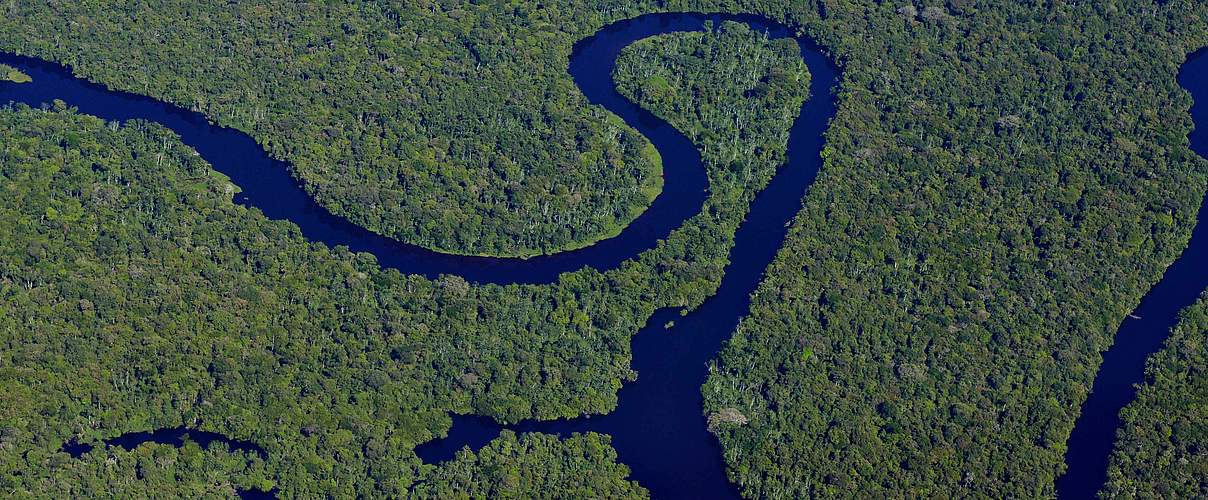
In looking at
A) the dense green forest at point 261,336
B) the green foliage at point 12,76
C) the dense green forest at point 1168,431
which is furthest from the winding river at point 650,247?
the dense green forest at point 261,336

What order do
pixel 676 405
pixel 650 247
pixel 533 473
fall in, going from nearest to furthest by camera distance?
pixel 533 473
pixel 676 405
pixel 650 247

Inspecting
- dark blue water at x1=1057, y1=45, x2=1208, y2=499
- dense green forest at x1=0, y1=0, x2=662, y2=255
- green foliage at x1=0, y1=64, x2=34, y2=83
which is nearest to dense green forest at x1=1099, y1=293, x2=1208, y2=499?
dark blue water at x1=1057, y1=45, x2=1208, y2=499

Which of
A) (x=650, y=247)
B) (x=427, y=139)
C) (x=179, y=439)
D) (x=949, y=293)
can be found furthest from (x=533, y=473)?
(x=427, y=139)

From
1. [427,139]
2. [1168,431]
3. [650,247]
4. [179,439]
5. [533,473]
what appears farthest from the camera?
[427,139]

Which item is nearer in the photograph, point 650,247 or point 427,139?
point 650,247

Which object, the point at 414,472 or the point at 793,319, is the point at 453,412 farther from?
the point at 793,319

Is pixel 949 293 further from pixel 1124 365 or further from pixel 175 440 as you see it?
pixel 175 440
